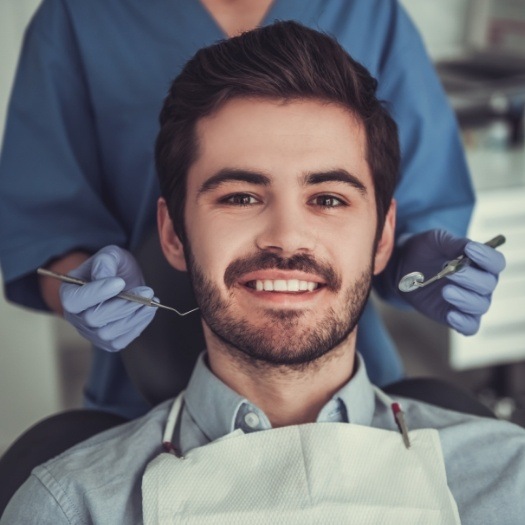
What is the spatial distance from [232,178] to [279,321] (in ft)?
0.70

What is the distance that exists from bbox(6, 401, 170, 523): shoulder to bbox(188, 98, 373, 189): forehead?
39 cm

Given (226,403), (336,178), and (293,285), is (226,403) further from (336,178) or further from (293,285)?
(336,178)

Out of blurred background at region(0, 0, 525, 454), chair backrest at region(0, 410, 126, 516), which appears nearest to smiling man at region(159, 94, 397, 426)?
chair backrest at region(0, 410, 126, 516)

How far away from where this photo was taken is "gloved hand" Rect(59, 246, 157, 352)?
3.39 feet

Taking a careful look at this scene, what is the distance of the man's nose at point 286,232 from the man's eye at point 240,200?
1.7 inches

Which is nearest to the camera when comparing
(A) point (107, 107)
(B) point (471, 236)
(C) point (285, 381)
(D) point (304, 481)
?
(D) point (304, 481)

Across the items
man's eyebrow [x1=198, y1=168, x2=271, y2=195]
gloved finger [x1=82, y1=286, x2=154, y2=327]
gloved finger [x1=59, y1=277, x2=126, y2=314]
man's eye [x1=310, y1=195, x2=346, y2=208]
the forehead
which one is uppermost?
the forehead

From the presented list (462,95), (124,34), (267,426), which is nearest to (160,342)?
(267,426)

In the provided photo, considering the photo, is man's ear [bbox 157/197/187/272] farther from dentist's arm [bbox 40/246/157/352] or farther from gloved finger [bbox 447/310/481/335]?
gloved finger [bbox 447/310/481/335]

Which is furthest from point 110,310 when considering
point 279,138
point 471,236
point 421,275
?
point 471,236

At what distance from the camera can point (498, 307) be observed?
2291 millimetres

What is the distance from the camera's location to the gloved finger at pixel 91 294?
40.3 inches

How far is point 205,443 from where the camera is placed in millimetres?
1109

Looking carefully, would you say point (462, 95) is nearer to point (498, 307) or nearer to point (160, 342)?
point (498, 307)
